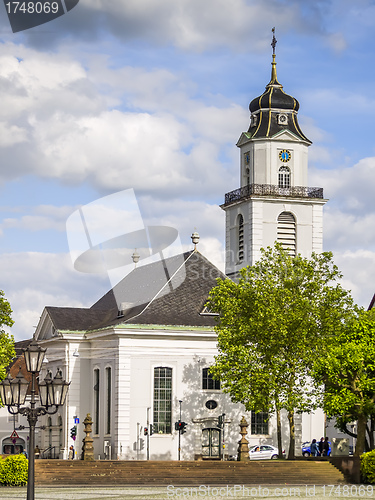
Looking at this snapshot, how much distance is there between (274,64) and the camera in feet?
267

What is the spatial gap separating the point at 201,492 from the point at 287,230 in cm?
4060

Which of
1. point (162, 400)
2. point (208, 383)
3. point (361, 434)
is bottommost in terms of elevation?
point (361, 434)

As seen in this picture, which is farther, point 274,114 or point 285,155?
point 274,114

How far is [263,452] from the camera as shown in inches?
2502

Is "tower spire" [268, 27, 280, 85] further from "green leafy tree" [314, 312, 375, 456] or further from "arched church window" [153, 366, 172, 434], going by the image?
"green leafy tree" [314, 312, 375, 456]


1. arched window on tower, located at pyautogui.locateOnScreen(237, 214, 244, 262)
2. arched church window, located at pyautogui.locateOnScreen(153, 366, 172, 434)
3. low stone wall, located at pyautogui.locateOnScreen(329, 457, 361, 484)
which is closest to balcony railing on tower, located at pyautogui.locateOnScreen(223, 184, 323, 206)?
arched window on tower, located at pyautogui.locateOnScreen(237, 214, 244, 262)

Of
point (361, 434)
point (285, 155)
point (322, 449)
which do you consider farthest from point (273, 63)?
point (361, 434)

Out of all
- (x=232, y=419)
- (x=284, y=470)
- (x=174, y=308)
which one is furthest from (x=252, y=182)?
(x=284, y=470)

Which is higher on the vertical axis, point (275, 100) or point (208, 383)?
point (275, 100)

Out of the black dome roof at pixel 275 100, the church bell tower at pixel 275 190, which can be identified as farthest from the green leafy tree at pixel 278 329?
the black dome roof at pixel 275 100

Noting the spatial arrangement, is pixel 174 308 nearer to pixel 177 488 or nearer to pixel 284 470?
pixel 284 470

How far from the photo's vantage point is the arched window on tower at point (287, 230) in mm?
77625

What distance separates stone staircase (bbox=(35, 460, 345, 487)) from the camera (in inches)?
1797

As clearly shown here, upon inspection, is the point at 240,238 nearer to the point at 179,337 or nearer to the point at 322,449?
the point at 179,337
